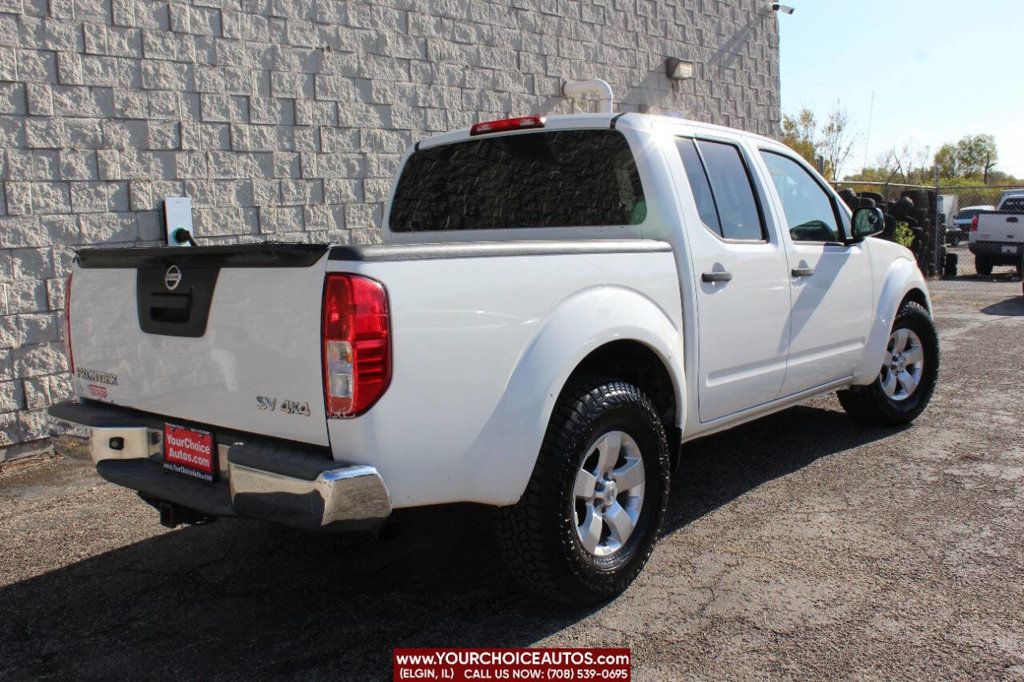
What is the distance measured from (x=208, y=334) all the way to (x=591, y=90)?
6952 millimetres

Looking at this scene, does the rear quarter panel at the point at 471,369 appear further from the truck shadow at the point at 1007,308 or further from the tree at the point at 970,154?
the tree at the point at 970,154

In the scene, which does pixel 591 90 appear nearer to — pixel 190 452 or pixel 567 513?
pixel 567 513

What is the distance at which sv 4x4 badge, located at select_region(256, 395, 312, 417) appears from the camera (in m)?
2.92

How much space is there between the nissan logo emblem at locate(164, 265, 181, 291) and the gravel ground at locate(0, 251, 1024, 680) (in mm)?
1284

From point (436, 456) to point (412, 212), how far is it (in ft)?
7.14

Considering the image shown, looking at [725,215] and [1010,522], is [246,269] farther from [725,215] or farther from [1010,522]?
[1010,522]

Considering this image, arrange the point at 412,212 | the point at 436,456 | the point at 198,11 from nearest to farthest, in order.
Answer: the point at 436,456 < the point at 412,212 < the point at 198,11

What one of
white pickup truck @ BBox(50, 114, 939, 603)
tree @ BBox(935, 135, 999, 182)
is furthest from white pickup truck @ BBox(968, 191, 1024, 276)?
tree @ BBox(935, 135, 999, 182)

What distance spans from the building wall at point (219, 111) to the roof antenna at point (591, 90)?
138 mm

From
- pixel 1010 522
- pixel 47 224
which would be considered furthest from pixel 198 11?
pixel 1010 522

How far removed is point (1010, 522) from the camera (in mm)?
4402

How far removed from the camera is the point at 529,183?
445 cm

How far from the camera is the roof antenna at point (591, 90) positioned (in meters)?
9.15

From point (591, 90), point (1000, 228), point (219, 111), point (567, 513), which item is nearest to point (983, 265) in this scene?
point (1000, 228)
